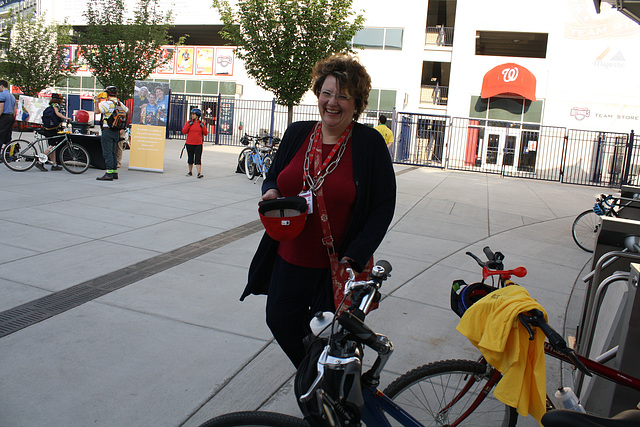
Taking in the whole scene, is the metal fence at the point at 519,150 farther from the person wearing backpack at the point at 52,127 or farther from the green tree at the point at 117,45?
the person wearing backpack at the point at 52,127

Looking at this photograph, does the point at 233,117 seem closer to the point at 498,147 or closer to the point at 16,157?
the point at 498,147

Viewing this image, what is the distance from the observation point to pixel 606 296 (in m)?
3.22

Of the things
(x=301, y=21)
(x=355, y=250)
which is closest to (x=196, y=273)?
(x=355, y=250)

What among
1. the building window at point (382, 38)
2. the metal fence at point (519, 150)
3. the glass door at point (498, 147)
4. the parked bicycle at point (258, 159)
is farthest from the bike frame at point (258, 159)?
the building window at point (382, 38)

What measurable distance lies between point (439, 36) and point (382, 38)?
329cm

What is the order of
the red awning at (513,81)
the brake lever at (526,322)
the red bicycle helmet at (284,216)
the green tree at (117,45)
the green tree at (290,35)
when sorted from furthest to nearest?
the red awning at (513,81) → the green tree at (117,45) → the green tree at (290,35) → the red bicycle helmet at (284,216) → the brake lever at (526,322)

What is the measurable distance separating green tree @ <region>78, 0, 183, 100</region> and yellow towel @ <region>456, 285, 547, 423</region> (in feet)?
65.8

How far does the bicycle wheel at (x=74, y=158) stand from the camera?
11.4 meters

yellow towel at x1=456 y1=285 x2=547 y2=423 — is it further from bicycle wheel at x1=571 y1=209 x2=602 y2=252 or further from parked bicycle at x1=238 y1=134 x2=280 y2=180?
parked bicycle at x1=238 y1=134 x2=280 y2=180

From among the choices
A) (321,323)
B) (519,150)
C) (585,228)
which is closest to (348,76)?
(321,323)

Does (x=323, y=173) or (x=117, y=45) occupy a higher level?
(x=117, y=45)

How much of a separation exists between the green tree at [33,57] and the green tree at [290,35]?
16.7 meters

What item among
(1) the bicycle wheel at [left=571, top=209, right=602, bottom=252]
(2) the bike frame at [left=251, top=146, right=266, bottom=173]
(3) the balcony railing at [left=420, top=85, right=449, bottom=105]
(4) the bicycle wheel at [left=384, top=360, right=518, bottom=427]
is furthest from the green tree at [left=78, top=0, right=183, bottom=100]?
(4) the bicycle wheel at [left=384, top=360, right=518, bottom=427]

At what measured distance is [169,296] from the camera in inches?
182
